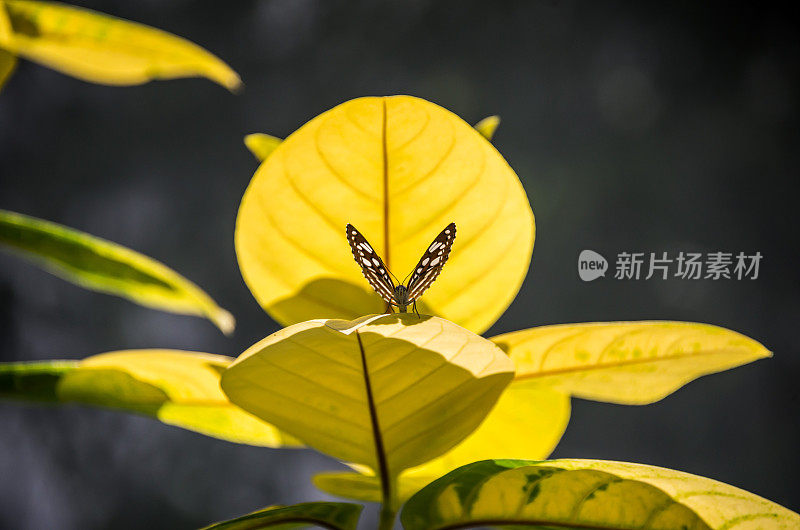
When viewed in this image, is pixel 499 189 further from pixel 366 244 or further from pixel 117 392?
pixel 117 392

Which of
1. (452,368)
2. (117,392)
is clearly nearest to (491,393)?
(452,368)

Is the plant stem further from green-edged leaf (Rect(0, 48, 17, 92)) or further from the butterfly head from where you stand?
green-edged leaf (Rect(0, 48, 17, 92))

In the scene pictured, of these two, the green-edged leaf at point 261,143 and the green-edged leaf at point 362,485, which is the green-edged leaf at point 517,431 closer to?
the green-edged leaf at point 362,485
